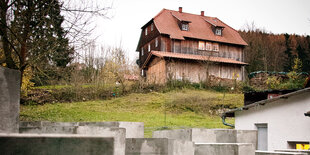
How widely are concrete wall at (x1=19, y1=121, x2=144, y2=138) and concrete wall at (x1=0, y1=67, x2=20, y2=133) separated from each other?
48.9 inches

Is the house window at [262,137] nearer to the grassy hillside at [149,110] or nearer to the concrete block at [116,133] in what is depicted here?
the grassy hillside at [149,110]

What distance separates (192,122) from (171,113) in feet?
9.66

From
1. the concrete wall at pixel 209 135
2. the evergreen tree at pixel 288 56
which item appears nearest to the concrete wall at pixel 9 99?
the concrete wall at pixel 209 135

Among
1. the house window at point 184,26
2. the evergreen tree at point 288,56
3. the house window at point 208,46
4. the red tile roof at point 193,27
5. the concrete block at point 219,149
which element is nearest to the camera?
the concrete block at point 219,149

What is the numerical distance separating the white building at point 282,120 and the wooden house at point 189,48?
1632cm

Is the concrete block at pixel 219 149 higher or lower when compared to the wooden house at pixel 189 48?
lower

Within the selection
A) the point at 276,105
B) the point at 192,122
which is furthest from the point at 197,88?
the point at 276,105

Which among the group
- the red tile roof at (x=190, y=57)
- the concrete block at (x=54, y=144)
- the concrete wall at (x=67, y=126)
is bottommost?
the concrete wall at (x=67, y=126)

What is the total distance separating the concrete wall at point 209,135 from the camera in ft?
29.3

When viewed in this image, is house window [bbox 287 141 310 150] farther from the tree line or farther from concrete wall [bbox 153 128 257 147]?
the tree line

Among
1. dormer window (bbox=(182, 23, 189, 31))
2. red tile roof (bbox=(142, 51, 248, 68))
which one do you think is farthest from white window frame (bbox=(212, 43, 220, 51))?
dormer window (bbox=(182, 23, 189, 31))

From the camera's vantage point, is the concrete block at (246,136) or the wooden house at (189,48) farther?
the wooden house at (189,48)

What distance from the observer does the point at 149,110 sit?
22.3 metres

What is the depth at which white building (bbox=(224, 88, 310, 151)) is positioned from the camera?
1291 cm
